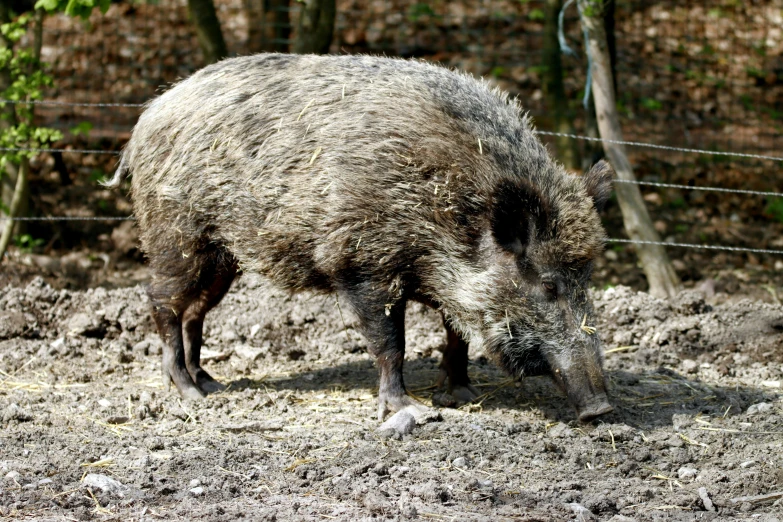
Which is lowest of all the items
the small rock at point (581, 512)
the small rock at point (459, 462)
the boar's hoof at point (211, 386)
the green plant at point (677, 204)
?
the green plant at point (677, 204)

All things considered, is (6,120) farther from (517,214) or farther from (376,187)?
(517,214)

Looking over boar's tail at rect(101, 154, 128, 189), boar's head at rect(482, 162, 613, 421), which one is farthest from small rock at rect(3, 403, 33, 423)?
boar's head at rect(482, 162, 613, 421)

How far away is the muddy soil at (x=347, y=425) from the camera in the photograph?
4.03m

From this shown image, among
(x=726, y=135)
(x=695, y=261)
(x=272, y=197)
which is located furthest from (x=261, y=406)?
(x=726, y=135)

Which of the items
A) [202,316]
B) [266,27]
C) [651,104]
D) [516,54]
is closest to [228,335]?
[202,316]

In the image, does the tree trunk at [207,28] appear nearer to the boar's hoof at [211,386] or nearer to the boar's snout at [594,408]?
the boar's hoof at [211,386]

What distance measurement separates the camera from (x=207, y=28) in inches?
351

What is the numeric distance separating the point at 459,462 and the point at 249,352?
264cm

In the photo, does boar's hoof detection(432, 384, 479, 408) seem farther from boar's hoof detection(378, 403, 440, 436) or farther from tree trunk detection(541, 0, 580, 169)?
tree trunk detection(541, 0, 580, 169)

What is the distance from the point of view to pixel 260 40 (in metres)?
10.9

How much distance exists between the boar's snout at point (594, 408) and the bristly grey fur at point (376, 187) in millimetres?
343

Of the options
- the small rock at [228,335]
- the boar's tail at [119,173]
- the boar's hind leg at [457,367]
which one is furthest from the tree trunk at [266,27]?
the boar's hind leg at [457,367]

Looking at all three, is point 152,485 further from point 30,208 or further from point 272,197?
point 30,208

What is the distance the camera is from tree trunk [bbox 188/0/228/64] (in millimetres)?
8867
